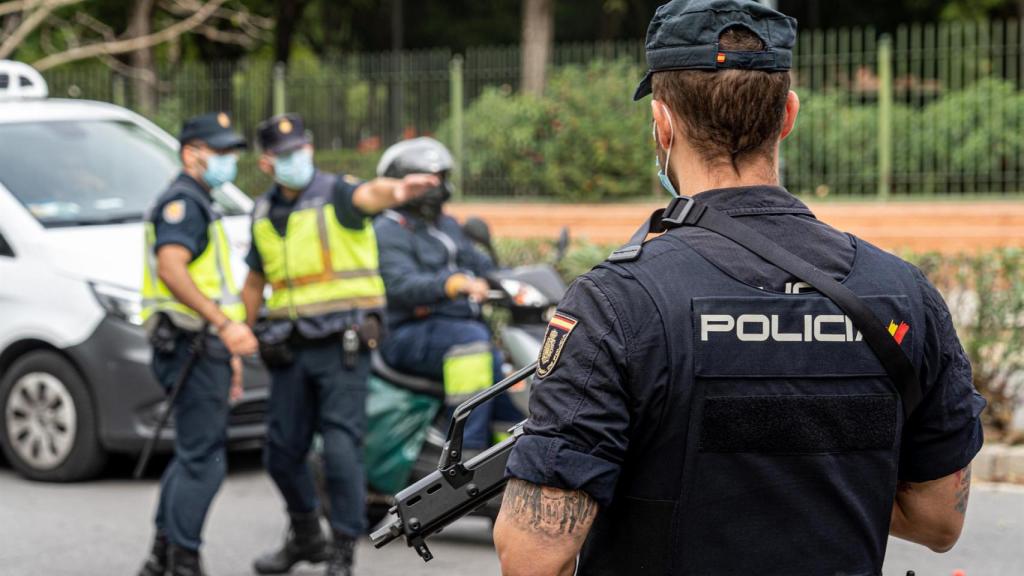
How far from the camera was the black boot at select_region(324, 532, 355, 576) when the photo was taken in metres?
5.66

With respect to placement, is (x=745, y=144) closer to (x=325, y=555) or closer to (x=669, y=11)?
(x=669, y=11)

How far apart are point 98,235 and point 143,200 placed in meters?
0.61

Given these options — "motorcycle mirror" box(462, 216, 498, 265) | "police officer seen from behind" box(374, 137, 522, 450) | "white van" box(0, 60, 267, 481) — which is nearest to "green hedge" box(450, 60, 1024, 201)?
"white van" box(0, 60, 267, 481)

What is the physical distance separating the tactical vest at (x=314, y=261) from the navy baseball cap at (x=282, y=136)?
0.18 meters

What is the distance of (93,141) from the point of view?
344 inches

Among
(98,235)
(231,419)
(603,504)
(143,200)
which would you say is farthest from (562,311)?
(143,200)

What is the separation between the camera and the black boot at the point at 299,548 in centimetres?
590

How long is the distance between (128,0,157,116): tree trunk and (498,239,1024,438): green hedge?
12.6 meters

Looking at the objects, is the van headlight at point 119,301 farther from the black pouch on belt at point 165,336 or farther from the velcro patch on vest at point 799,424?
the velcro patch on vest at point 799,424

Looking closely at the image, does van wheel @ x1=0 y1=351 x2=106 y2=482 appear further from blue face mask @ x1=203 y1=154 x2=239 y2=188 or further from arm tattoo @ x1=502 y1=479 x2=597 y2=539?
arm tattoo @ x1=502 y1=479 x2=597 y2=539

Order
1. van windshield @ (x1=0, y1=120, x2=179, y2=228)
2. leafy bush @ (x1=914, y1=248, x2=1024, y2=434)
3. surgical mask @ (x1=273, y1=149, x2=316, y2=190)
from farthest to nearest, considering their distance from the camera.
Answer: van windshield @ (x1=0, y1=120, x2=179, y2=228) → leafy bush @ (x1=914, y1=248, x2=1024, y2=434) → surgical mask @ (x1=273, y1=149, x2=316, y2=190)

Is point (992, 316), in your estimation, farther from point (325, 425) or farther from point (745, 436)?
point (745, 436)

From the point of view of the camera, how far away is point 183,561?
5578 millimetres

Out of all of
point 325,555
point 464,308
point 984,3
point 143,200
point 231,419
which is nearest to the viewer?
point 325,555
